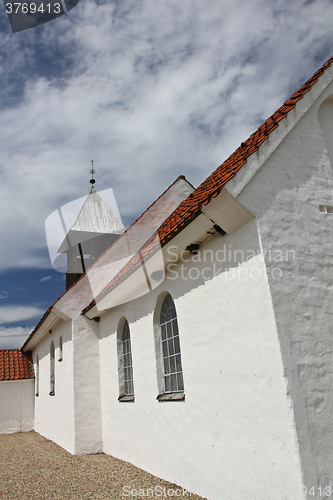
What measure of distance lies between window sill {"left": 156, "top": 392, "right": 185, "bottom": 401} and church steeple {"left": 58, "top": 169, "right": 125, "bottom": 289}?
27.4 ft

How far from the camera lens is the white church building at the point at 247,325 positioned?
3.86m

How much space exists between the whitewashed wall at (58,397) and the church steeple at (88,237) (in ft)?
9.21

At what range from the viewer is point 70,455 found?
8758 millimetres

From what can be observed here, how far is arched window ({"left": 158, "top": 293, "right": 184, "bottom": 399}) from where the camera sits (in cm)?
603

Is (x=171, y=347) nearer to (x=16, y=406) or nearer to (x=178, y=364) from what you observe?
(x=178, y=364)

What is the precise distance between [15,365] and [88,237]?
302 inches

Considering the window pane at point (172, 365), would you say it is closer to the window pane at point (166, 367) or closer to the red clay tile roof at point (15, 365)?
the window pane at point (166, 367)

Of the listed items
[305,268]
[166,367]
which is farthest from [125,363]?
[305,268]

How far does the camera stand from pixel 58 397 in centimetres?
1095

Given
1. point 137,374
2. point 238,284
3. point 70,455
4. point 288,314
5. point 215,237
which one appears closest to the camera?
point 288,314

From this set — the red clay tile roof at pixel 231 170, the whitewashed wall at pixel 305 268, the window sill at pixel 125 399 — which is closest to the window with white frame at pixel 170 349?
the red clay tile roof at pixel 231 170

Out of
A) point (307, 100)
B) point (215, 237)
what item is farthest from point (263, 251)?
point (307, 100)

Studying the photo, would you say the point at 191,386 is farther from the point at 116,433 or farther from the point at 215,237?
the point at 116,433

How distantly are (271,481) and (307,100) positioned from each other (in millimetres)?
4832
